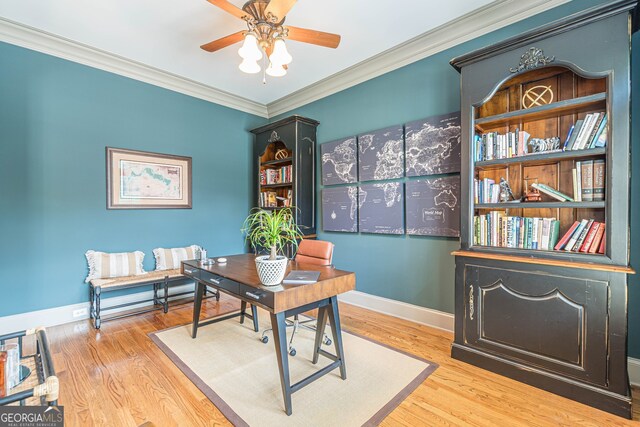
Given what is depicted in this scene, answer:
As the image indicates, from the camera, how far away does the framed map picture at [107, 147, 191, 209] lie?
3.42 meters

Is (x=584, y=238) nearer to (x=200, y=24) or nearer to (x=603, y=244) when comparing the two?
(x=603, y=244)

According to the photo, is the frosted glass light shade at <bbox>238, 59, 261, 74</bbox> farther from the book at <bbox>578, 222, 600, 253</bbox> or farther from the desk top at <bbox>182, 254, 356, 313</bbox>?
the book at <bbox>578, 222, 600, 253</bbox>

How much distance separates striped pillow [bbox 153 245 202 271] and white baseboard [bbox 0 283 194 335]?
0.40 meters

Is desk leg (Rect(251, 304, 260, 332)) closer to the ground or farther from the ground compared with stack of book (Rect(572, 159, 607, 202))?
closer to the ground

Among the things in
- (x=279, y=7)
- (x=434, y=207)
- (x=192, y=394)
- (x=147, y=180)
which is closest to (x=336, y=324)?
(x=192, y=394)

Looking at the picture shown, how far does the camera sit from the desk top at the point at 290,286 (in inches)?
65.6

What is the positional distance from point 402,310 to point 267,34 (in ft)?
9.77

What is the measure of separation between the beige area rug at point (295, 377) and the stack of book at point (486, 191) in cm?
140

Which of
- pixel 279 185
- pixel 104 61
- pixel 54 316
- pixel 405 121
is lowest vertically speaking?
pixel 54 316

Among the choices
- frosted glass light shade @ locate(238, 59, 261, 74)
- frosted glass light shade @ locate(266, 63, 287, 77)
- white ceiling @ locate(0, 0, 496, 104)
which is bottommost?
frosted glass light shade @ locate(238, 59, 261, 74)

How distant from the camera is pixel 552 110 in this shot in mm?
2084

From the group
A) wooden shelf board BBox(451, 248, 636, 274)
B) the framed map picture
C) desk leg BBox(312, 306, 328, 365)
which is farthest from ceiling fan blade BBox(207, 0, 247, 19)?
wooden shelf board BBox(451, 248, 636, 274)

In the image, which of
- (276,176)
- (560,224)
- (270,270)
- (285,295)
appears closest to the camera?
(285,295)

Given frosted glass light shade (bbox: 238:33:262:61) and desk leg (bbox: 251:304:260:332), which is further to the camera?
desk leg (bbox: 251:304:260:332)
